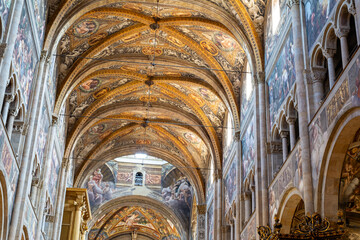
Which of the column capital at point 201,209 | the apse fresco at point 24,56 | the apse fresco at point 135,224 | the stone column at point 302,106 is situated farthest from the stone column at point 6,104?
the apse fresco at point 135,224

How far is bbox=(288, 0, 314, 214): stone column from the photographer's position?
1242cm

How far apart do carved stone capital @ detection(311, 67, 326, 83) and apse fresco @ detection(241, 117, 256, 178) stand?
6.45m

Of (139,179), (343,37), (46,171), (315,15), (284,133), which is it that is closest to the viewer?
(343,37)

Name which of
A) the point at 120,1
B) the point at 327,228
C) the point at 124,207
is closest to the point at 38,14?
the point at 120,1

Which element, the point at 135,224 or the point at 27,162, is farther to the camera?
the point at 135,224

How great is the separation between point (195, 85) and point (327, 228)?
16.2 meters

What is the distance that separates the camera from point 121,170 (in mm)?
40969

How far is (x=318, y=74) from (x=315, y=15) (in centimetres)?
147

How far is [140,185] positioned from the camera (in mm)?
40594

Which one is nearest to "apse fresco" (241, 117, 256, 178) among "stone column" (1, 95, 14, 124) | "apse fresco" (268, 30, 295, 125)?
"apse fresco" (268, 30, 295, 125)

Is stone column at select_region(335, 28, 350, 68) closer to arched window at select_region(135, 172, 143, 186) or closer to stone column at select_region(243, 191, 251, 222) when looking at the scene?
stone column at select_region(243, 191, 251, 222)

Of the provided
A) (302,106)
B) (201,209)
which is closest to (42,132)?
(302,106)

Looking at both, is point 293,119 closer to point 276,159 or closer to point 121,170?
point 276,159

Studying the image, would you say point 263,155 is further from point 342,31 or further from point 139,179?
point 139,179
